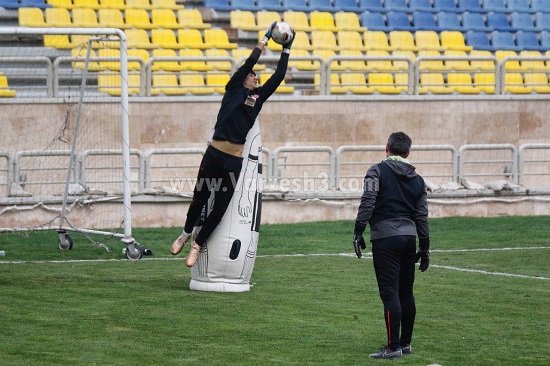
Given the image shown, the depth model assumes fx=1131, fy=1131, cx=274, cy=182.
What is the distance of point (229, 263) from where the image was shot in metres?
11.7

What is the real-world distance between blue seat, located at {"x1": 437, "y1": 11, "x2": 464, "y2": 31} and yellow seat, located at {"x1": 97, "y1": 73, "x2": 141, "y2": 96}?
10.0 m

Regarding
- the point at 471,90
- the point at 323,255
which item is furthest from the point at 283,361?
the point at 471,90

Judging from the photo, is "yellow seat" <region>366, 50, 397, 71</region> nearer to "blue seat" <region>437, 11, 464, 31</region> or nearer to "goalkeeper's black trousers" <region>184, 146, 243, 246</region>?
"blue seat" <region>437, 11, 464, 31</region>

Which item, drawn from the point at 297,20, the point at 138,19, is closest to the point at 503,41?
the point at 297,20

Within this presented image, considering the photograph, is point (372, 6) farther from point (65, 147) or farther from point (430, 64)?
point (65, 147)

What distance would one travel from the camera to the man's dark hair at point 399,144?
28.6 ft

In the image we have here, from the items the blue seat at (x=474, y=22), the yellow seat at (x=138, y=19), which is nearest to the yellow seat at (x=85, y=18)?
the yellow seat at (x=138, y=19)

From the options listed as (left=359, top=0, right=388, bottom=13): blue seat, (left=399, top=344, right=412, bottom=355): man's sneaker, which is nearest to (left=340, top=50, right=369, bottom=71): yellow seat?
(left=359, top=0, right=388, bottom=13): blue seat

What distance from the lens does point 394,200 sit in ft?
28.5

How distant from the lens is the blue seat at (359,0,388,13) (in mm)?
27938

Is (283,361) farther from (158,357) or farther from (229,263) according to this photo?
(229,263)

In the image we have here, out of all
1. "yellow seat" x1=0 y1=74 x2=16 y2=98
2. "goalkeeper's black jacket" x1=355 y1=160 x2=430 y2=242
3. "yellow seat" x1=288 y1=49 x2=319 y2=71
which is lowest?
"goalkeeper's black jacket" x1=355 y1=160 x2=430 y2=242

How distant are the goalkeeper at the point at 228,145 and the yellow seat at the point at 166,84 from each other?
9.85 meters

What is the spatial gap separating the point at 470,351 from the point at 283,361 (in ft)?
5.06
